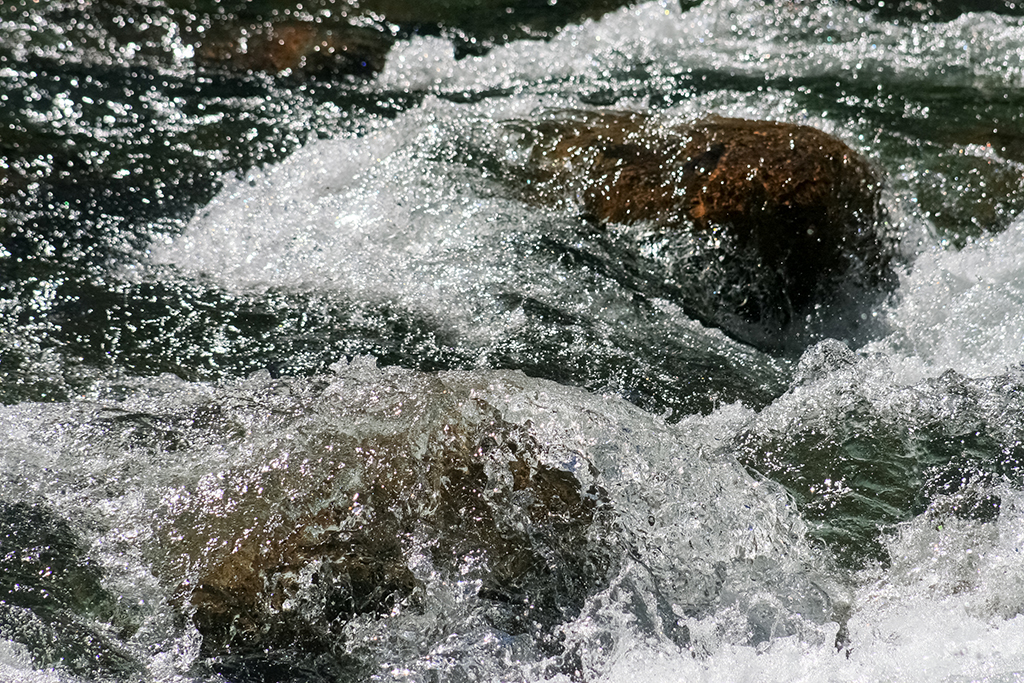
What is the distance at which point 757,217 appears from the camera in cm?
388

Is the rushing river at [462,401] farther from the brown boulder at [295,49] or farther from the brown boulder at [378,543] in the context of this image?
the brown boulder at [295,49]

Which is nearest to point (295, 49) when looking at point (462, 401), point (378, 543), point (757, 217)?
point (757, 217)

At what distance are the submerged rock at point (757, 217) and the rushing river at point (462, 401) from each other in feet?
0.33

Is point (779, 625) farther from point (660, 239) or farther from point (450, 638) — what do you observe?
point (660, 239)

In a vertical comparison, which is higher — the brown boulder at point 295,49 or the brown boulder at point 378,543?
the brown boulder at point 295,49

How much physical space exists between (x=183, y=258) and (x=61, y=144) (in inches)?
51.0

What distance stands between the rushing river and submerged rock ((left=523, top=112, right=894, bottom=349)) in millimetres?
100

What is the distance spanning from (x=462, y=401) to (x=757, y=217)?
1.58 m

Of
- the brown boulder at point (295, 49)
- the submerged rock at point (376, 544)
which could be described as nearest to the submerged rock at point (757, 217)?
the submerged rock at point (376, 544)

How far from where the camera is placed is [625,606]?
2.72 meters

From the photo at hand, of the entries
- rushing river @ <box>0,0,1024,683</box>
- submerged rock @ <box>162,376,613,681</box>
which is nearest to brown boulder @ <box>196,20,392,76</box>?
rushing river @ <box>0,0,1024,683</box>

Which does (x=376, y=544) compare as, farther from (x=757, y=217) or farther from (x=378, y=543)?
(x=757, y=217)

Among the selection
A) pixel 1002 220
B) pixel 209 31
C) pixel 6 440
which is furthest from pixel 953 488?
pixel 209 31

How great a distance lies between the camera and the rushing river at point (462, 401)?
2635 millimetres
